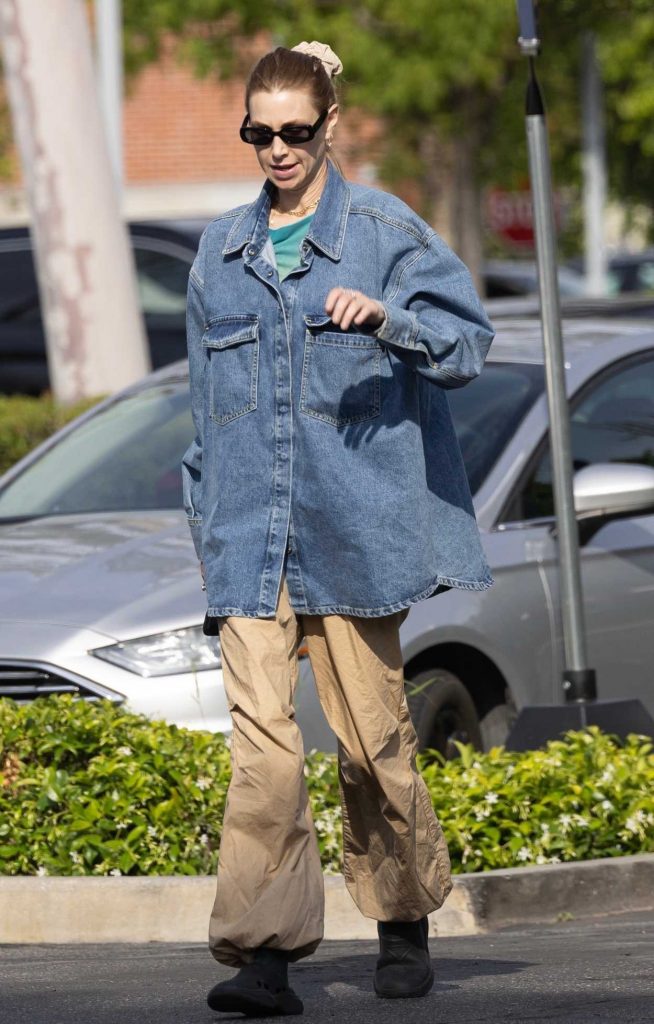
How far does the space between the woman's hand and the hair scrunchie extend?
0.60 meters

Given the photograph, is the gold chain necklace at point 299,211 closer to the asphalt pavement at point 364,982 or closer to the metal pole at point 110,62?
the asphalt pavement at point 364,982

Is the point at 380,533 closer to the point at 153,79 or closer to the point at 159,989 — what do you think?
the point at 159,989

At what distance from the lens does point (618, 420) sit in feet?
23.5

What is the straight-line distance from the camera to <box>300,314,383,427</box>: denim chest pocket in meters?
4.10

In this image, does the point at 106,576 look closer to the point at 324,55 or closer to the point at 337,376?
the point at 337,376

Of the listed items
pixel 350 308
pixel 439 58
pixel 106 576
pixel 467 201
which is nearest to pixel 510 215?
pixel 467 201

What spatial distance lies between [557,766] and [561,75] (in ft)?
75.7

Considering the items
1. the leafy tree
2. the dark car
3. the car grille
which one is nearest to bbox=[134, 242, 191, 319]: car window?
the dark car

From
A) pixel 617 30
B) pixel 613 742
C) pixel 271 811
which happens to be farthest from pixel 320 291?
pixel 617 30

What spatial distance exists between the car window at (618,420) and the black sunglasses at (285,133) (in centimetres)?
304

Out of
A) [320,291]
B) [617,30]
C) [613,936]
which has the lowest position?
[613,936]

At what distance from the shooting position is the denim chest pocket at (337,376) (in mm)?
4098

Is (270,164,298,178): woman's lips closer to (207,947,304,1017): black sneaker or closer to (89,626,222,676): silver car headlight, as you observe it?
(207,947,304,1017): black sneaker

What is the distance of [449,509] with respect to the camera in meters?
4.29
